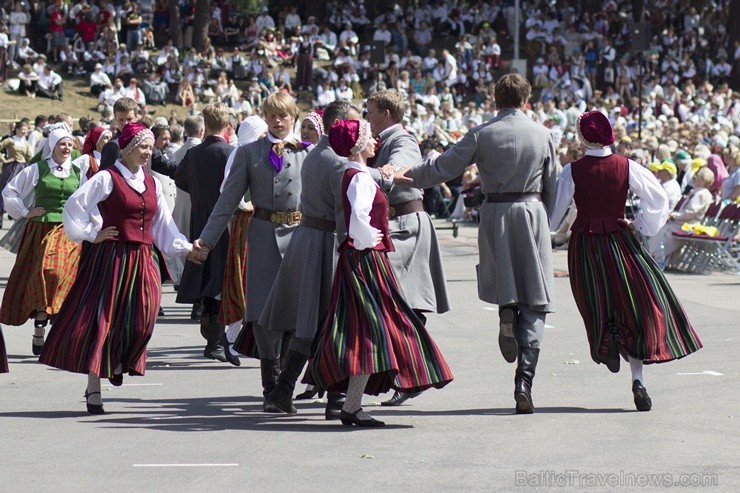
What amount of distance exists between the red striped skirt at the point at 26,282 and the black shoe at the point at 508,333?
12.2 ft

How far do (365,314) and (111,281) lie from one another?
4.69ft

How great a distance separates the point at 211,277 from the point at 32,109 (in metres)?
25.3

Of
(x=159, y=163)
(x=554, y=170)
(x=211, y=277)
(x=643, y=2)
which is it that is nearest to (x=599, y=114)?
(x=554, y=170)

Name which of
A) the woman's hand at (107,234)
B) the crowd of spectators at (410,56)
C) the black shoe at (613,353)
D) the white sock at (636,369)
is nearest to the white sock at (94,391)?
the woman's hand at (107,234)

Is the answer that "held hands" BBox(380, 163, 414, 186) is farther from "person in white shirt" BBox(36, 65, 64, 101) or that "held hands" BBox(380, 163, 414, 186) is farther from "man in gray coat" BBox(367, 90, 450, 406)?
"person in white shirt" BBox(36, 65, 64, 101)

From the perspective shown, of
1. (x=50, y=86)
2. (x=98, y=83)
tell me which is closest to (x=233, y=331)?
(x=50, y=86)

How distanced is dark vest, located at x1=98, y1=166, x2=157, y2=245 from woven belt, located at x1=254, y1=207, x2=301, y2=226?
73 centimetres

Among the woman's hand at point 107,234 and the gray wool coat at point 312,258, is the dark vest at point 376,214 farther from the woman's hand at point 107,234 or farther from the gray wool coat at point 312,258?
the woman's hand at point 107,234

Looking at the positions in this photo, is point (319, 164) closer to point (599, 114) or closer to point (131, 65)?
point (599, 114)

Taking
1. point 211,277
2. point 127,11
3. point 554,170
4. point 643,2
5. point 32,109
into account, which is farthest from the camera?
point 643,2

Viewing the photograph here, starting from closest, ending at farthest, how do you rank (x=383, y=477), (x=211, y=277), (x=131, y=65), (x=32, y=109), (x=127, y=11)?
(x=383, y=477)
(x=211, y=277)
(x=32, y=109)
(x=131, y=65)
(x=127, y=11)

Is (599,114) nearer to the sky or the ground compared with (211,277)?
nearer to the sky

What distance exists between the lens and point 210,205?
10.7 m

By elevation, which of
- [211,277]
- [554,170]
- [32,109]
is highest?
[554,170]
